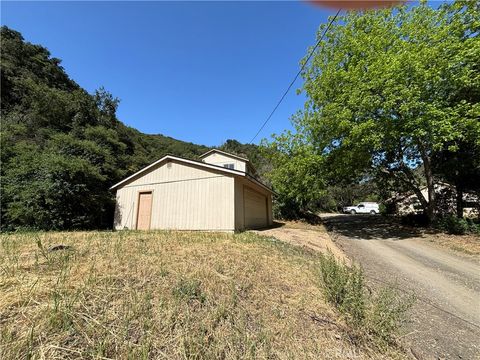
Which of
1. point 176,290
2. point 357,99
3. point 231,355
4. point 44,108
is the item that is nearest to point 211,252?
point 176,290

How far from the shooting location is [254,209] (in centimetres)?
1409

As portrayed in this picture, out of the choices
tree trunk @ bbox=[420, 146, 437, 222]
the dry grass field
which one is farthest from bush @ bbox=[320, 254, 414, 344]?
tree trunk @ bbox=[420, 146, 437, 222]

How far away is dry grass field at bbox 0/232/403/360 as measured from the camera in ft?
7.33

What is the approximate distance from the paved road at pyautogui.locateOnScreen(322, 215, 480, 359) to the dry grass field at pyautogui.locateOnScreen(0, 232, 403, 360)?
2.78 feet

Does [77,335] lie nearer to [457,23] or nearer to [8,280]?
[8,280]

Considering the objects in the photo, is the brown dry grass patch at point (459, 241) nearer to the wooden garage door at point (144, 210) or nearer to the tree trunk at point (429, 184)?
the tree trunk at point (429, 184)

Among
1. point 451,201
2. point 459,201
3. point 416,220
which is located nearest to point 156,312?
point 459,201

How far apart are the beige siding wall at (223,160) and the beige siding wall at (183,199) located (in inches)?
328

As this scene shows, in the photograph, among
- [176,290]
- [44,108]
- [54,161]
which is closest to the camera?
[176,290]

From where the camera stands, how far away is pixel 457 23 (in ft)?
33.4

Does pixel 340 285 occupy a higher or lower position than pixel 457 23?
lower

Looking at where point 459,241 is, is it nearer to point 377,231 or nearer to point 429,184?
point 429,184

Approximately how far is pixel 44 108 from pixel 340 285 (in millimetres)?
25947

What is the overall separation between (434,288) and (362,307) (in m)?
2.94
